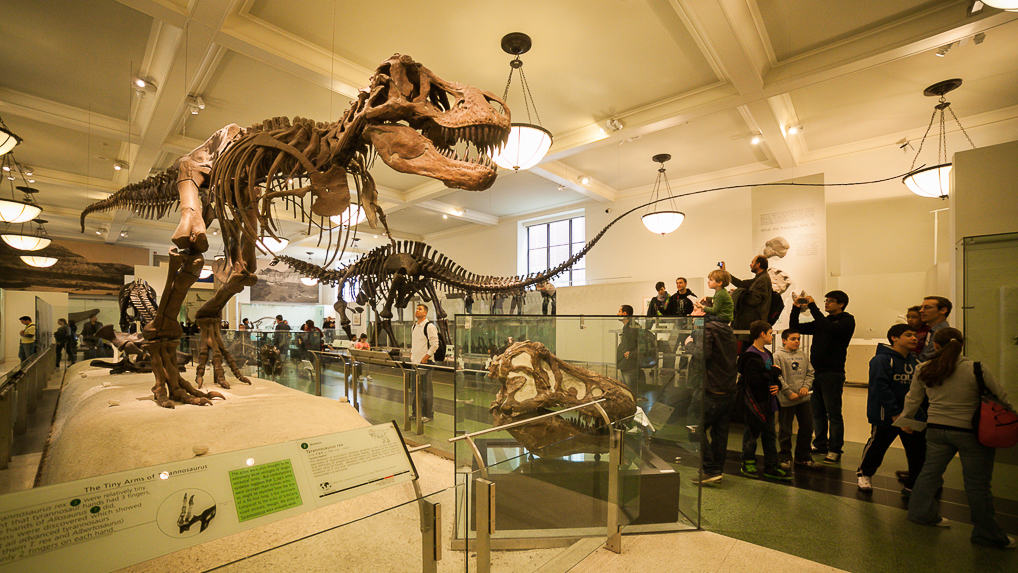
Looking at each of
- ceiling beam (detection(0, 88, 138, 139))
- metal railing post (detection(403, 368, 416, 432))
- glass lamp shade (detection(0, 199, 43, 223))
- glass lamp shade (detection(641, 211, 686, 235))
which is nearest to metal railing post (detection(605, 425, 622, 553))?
metal railing post (detection(403, 368, 416, 432))

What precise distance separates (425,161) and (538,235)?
37.4 feet

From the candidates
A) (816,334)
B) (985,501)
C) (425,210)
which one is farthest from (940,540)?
(425,210)

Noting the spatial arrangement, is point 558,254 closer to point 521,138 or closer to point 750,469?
point 521,138

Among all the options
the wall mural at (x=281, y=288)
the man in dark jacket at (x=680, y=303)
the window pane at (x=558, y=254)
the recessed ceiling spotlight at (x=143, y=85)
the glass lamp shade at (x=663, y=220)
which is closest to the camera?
the recessed ceiling spotlight at (x=143, y=85)

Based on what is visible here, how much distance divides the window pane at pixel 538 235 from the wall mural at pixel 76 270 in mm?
11342

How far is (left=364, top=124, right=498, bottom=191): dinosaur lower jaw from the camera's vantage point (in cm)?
218

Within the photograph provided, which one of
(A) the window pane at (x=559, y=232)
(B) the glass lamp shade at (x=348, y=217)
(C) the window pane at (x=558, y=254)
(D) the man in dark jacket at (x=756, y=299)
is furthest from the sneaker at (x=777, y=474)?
(A) the window pane at (x=559, y=232)

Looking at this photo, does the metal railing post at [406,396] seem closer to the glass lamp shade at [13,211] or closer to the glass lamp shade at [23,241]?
the glass lamp shade at [13,211]

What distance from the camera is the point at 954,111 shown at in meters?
6.88

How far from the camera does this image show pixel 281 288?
20641 mm

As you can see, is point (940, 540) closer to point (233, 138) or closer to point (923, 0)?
point (923, 0)

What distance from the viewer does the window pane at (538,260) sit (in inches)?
523

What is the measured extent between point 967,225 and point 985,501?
289 cm

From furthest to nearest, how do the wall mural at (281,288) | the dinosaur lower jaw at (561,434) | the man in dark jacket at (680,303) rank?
the wall mural at (281,288), the man in dark jacket at (680,303), the dinosaur lower jaw at (561,434)
